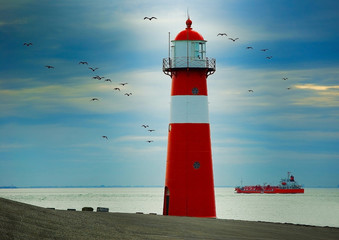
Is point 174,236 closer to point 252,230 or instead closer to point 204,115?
point 252,230

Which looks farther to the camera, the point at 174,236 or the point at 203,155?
the point at 203,155

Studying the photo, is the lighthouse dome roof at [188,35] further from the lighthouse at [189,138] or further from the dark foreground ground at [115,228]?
the dark foreground ground at [115,228]

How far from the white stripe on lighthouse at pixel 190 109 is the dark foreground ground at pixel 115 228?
657 cm

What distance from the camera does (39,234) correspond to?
16344 mm

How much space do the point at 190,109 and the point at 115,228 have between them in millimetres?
12826

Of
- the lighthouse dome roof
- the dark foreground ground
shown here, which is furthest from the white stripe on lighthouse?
the dark foreground ground

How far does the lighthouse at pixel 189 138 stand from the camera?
31594 mm

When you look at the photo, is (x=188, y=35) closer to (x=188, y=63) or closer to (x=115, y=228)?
(x=188, y=63)

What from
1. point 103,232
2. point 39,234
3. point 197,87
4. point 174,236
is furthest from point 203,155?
point 39,234

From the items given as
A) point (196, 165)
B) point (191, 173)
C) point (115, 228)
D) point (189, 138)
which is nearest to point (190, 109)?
point (189, 138)

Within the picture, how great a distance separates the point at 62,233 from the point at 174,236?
Result: 4.92 metres

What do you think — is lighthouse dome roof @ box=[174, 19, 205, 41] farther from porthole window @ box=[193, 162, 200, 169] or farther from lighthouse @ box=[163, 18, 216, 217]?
porthole window @ box=[193, 162, 200, 169]

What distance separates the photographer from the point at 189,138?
31625mm

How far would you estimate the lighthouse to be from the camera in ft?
104
